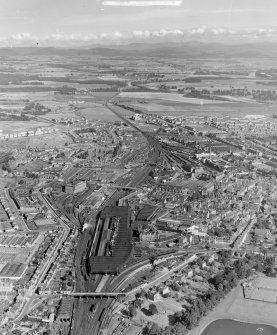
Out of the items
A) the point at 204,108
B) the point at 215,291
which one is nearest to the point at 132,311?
the point at 215,291

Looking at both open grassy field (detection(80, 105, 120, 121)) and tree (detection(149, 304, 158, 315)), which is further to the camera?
open grassy field (detection(80, 105, 120, 121))

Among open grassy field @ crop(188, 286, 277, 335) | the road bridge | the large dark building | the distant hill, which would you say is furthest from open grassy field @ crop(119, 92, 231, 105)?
the road bridge

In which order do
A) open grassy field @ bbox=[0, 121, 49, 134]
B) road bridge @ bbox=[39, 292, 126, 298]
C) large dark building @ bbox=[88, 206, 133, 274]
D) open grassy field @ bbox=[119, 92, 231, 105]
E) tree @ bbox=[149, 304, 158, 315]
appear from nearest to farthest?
tree @ bbox=[149, 304, 158, 315], road bridge @ bbox=[39, 292, 126, 298], large dark building @ bbox=[88, 206, 133, 274], open grassy field @ bbox=[0, 121, 49, 134], open grassy field @ bbox=[119, 92, 231, 105]

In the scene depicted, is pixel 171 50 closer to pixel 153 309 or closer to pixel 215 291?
pixel 215 291

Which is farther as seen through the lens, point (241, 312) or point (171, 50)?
point (171, 50)

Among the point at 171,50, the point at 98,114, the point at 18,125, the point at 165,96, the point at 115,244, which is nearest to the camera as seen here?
the point at 115,244

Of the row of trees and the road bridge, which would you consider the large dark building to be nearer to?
the road bridge

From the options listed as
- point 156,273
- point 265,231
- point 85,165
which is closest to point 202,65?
point 85,165

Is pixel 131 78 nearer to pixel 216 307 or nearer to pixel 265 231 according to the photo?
pixel 265 231

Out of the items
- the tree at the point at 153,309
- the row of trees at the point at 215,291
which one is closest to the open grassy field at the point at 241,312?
the row of trees at the point at 215,291
